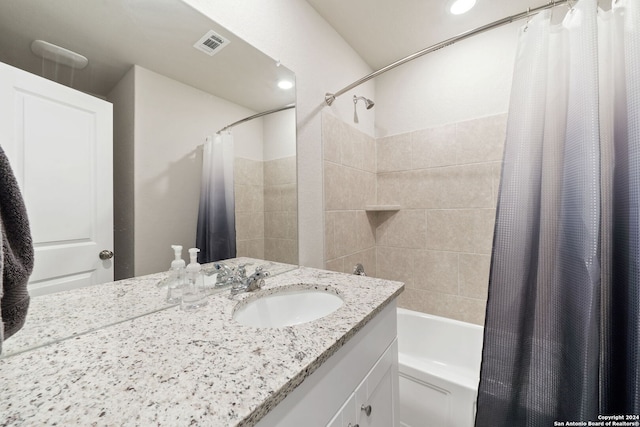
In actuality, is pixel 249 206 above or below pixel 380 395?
above

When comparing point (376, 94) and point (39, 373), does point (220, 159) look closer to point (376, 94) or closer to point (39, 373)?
point (39, 373)

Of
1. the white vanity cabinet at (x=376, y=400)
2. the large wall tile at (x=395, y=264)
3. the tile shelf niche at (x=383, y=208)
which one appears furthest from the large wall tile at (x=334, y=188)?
the white vanity cabinet at (x=376, y=400)

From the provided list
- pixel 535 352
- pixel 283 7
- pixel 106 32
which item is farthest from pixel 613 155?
pixel 106 32

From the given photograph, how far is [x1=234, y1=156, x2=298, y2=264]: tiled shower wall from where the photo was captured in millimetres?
1039

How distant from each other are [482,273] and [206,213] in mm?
1649

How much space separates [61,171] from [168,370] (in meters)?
0.53

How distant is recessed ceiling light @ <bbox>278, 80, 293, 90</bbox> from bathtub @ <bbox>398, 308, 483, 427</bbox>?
1.47 meters

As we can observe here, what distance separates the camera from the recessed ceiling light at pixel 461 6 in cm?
131

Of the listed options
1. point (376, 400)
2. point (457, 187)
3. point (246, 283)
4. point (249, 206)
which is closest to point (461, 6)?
point (457, 187)

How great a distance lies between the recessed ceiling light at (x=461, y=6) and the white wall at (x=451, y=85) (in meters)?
0.27

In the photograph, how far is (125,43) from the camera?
2.32 feet

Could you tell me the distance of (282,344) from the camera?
20.6 inches

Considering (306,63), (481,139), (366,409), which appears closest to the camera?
(366,409)

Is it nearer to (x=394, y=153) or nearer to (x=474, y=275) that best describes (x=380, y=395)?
(x=474, y=275)
